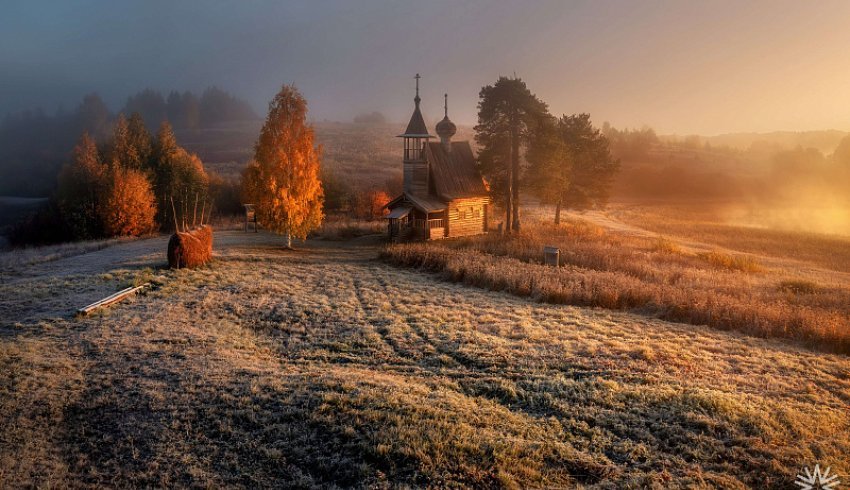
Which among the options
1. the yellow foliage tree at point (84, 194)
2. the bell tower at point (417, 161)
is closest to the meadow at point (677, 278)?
the bell tower at point (417, 161)

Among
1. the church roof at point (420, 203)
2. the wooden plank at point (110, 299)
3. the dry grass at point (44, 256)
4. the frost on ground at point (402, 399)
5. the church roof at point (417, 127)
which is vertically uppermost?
the church roof at point (417, 127)

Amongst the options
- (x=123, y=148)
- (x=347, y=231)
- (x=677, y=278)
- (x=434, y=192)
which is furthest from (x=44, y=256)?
(x=677, y=278)

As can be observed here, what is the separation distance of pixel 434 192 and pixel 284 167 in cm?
1248

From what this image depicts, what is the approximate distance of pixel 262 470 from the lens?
273 inches

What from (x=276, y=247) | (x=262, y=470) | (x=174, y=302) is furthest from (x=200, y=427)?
(x=276, y=247)

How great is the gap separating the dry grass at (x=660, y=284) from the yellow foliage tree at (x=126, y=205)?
30.1 metres

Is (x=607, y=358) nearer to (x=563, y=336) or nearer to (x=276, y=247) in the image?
(x=563, y=336)

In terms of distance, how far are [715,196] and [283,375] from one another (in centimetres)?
9095

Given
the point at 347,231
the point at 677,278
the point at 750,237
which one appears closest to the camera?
the point at 677,278

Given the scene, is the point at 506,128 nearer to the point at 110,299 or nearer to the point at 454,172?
the point at 454,172

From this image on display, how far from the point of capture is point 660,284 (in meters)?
19.9

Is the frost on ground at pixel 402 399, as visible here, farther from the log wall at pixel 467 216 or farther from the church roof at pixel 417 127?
the church roof at pixel 417 127

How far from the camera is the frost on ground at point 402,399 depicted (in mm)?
6953

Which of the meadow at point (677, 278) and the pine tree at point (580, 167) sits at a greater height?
the pine tree at point (580, 167)
